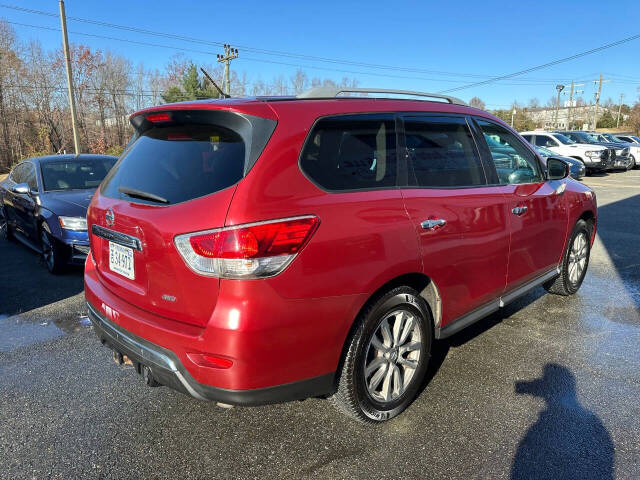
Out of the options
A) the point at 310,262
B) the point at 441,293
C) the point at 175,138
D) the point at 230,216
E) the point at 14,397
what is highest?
the point at 175,138

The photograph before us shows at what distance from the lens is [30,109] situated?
130 feet

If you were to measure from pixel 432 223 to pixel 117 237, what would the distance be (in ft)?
5.79

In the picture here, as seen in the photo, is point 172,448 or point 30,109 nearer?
point 172,448

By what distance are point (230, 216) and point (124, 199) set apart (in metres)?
0.89

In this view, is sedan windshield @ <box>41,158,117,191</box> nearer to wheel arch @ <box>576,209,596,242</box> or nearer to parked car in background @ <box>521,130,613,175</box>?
wheel arch @ <box>576,209,596,242</box>

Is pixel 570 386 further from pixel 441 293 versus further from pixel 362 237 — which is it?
pixel 362 237

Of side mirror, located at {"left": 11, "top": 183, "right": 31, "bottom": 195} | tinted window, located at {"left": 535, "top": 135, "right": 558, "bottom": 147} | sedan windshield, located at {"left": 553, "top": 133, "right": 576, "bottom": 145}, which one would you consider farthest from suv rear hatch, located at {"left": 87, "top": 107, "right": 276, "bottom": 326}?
sedan windshield, located at {"left": 553, "top": 133, "right": 576, "bottom": 145}

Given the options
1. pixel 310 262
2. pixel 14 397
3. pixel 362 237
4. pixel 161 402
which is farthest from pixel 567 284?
pixel 14 397

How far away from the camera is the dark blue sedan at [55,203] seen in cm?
552

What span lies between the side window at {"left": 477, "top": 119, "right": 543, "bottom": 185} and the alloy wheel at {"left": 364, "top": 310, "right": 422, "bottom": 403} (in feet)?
4.73

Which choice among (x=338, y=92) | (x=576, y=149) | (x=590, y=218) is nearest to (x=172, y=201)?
(x=338, y=92)

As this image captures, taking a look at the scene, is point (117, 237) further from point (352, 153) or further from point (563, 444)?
point (563, 444)

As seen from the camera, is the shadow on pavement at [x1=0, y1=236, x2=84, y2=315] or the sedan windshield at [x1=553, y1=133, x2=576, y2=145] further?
the sedan windshield at [x1=553, y1=133, x2=576, y2=145]

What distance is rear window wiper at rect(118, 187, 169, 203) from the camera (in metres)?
2.28
